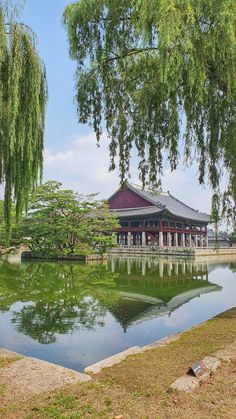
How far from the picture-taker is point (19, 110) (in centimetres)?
453

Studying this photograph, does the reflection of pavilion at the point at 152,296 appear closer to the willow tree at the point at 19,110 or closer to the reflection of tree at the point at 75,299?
the reflection of tree at the point at 75,299

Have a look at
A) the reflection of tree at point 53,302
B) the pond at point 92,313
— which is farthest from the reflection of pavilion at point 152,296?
the reflection of tree at point 53,302

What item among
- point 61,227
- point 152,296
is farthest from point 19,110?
point 61,227

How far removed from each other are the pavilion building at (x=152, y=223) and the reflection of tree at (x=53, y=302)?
23.1 m

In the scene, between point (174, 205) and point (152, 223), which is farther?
point (174, 205)

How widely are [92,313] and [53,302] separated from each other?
1.84 meters

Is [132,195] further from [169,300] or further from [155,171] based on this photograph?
[155,171]

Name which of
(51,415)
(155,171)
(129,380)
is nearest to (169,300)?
(155,171)

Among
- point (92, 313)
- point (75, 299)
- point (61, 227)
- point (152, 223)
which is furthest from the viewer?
point (152, 223)

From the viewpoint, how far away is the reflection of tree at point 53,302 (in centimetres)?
717

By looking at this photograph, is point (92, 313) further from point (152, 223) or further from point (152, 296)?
point (152, 223)

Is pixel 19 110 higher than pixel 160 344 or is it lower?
higher

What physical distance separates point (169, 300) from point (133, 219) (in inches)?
1200

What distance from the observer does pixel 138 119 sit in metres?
7.45
